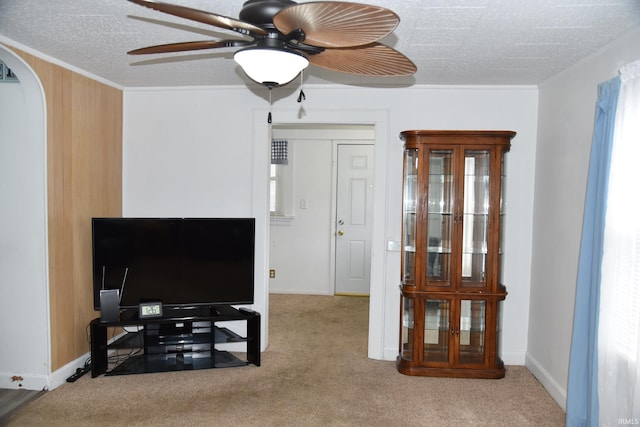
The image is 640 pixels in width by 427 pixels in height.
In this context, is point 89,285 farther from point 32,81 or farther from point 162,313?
point 32,81

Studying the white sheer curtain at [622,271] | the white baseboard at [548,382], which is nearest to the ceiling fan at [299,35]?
the white sheer curtain at [622,271]

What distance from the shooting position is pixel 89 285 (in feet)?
12.4

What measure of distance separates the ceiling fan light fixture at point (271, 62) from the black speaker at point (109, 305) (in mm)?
2438

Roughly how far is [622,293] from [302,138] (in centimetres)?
462

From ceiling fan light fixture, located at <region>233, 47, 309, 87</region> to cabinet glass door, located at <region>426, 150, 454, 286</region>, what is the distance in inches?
85.4

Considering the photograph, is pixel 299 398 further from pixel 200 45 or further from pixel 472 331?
pixel 200 45

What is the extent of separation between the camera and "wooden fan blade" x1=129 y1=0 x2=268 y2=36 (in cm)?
141

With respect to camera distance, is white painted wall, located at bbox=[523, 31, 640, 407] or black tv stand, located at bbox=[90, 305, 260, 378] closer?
white painted wall, located at bbox=[523, 31, 640, 407]

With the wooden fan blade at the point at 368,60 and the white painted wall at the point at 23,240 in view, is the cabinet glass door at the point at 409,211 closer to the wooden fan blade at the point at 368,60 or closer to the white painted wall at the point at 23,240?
the wooden fan blade at the point at 368,60

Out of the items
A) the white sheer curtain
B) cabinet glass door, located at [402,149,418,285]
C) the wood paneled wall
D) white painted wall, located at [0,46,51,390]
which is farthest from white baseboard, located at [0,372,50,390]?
the white sheer curtain

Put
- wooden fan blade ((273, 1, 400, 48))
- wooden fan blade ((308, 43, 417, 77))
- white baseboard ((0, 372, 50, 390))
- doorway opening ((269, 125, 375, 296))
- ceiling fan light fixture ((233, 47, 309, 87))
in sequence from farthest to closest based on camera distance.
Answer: doorway opening ((269, 125, 375, 296)) < white baseboard ((0, 372, 50, 390)) < wooden fan blade ((308, 43, 417, 77)) < ceiling fan light fixture ((233, 47, 309, 87)) < wooden fan blade ((273, 1, 400, 48))

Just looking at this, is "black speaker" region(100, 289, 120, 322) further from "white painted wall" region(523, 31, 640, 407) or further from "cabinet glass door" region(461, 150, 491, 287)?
"white painted wall" region(523, 31, 640, 407)

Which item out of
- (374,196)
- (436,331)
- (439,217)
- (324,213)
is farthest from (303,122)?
(324,213)

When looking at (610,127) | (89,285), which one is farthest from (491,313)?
(89,285)
